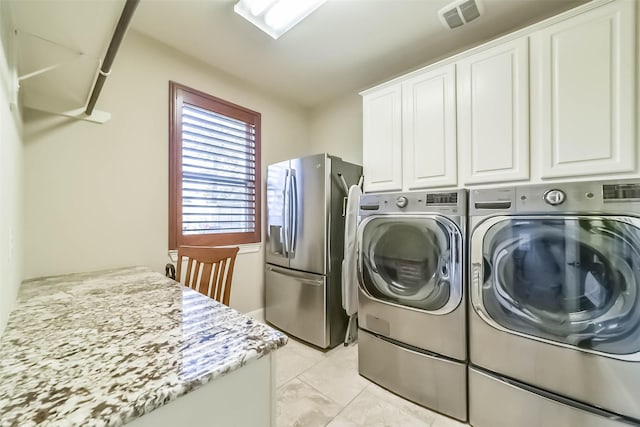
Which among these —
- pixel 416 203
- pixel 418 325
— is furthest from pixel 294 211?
pixel 418 325

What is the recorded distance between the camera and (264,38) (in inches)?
76.4

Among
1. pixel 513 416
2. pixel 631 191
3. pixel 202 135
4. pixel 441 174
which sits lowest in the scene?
pixel 513 416

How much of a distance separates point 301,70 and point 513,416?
2.92 metres

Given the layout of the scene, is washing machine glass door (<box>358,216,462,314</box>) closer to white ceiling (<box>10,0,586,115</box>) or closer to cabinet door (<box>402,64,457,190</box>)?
cabinet door (<box>402,64,457,190</box>)

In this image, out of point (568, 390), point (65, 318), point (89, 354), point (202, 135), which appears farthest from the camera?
point (202, 135)

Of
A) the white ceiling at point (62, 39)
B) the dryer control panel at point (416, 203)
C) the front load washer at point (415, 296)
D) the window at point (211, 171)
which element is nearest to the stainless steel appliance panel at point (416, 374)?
the front load washer at point (415, 296)

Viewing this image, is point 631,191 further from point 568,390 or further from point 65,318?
point 65,318

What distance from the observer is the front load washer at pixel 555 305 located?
1.03 m

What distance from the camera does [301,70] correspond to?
2.39m

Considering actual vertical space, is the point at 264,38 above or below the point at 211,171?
above

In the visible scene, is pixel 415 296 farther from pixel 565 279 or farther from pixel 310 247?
pixel 310 247

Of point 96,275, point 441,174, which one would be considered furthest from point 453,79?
point 96,275

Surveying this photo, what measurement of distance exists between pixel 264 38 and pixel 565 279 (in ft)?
8.05

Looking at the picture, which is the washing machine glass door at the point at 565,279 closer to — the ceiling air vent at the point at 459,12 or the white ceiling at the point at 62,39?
the ceiling air vent at the point at 459,12
